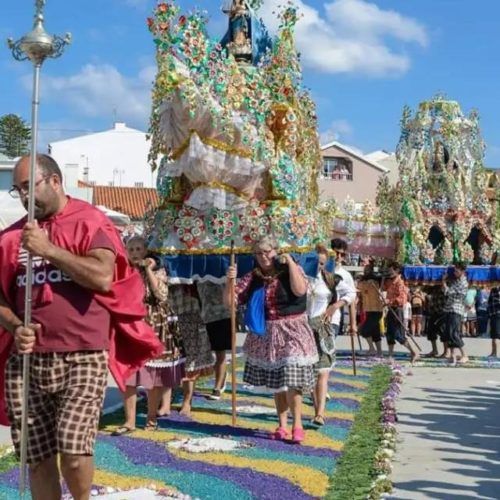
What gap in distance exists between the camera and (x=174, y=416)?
8.66 m

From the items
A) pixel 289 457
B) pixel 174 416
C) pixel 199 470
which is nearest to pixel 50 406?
pixel 199 470

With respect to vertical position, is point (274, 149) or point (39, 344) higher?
point (274, 149)

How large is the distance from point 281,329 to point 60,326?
3.54 meters

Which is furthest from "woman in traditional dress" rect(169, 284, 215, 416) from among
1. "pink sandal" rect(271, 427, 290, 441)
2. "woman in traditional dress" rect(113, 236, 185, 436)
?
"pink sandal" rect(271, 427, 290, 441)

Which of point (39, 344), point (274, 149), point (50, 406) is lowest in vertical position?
point (50, 406)

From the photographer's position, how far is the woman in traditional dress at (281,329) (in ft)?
24.3

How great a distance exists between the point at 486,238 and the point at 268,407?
16.8m

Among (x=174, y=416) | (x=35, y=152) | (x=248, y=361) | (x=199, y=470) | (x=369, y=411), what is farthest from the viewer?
(x=369, y=411)

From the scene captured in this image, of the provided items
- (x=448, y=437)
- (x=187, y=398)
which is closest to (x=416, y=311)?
(x=448, y=437)

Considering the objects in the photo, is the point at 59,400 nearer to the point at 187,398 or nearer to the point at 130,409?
the point at 130,409

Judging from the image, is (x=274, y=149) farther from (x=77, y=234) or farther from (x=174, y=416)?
(x=77, y=234)

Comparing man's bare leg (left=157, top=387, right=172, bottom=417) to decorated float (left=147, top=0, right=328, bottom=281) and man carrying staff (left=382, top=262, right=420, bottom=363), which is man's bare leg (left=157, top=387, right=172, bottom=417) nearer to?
decorated float (left=147, top=0, right=328, bottom=281)

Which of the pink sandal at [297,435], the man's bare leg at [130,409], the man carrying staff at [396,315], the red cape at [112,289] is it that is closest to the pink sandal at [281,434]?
the pink sandal at [297,435]

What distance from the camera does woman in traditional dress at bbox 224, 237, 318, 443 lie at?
24.3ft
